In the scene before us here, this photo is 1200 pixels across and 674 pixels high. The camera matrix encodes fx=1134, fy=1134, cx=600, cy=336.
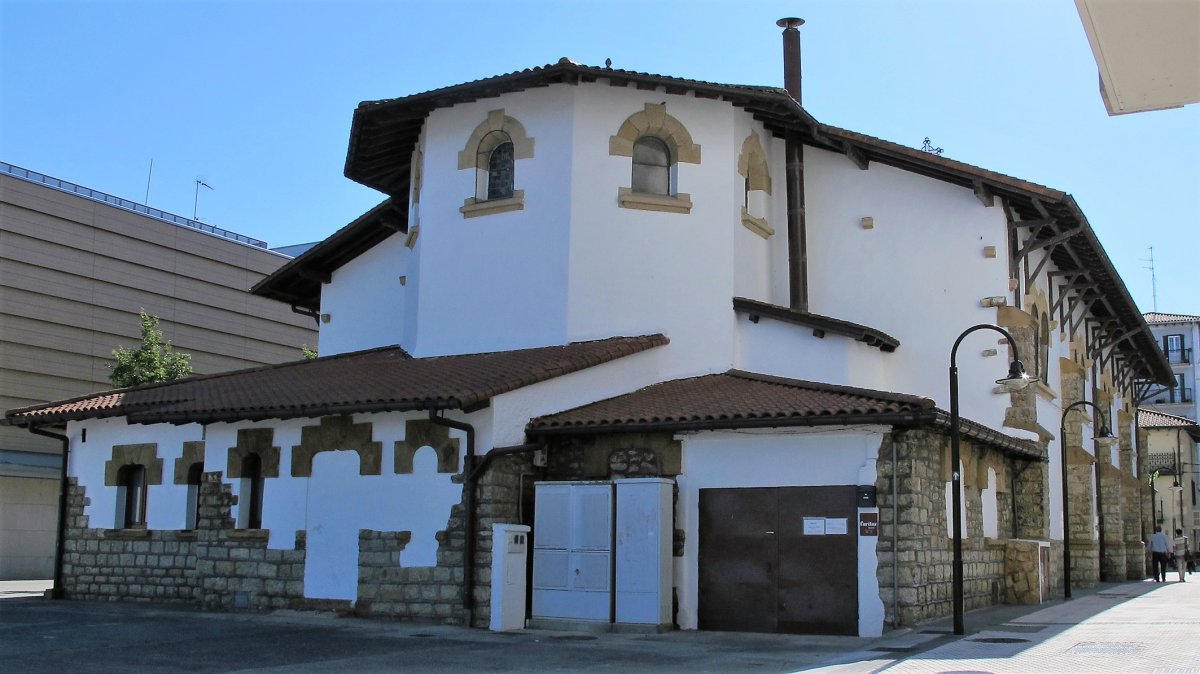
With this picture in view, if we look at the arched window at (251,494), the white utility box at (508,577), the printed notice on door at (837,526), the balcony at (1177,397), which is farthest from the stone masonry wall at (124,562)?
the balcony at (1177,397)

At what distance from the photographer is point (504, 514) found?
14852mm

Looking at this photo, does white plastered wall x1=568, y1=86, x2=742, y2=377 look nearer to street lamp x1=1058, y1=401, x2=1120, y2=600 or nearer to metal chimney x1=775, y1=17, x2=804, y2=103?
metal chimney x1=775, y1=17, x2=804, y2=103

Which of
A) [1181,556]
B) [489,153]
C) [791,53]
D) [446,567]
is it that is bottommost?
[1181,556]

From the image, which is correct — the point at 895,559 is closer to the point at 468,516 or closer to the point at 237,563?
the point at 468,516

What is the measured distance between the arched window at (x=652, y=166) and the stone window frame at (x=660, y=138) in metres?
0.11

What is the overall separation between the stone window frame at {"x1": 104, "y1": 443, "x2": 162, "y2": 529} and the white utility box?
7552 millimetres

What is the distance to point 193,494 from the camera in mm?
18484

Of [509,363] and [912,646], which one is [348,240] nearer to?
[509,363]

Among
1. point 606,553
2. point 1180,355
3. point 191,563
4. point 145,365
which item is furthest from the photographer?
point 1180,355

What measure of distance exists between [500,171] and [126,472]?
27.3 feet

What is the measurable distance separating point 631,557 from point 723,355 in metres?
4.50

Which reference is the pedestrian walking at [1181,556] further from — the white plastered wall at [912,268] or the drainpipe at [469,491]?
the drainpipe at [469,491]

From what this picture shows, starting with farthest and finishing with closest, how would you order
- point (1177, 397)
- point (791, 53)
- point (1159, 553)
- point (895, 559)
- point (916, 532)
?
1. point (1177, 397)
2. point (1159, 553)
3. point (791, 53)
4. point (916, 532)
5. point (895, 559)

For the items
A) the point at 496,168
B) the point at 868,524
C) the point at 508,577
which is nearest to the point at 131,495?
the point at 496,168
